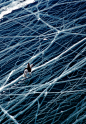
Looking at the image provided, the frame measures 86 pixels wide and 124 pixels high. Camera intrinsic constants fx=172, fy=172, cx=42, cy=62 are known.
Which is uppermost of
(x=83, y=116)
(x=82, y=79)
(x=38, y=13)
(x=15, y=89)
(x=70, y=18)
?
(x=38, y=13)

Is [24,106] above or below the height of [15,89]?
below

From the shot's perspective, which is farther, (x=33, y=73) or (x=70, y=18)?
(x=70, y=18)

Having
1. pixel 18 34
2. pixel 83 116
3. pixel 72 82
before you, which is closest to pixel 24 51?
pixel 18 34

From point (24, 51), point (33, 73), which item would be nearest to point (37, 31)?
point (24, 51)

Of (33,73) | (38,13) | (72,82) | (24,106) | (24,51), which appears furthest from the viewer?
(38,13)

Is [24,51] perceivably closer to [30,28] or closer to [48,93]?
[30,28]

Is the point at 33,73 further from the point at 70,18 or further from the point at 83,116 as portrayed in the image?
the point at 70,18

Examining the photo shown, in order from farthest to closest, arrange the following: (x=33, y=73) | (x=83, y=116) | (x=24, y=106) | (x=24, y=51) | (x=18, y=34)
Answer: (x=18, y=34), (x=24, y=51), (x=33, y=73), (x=24, y=106), (x=83, y=116)
